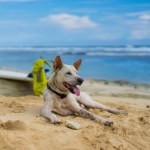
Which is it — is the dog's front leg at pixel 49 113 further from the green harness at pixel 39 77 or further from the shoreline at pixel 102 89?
the shoreline at pixel 102 89

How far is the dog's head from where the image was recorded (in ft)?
21.1

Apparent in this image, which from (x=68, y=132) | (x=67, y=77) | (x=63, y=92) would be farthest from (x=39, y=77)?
(x=68, y=132)

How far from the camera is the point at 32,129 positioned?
18.0 ft

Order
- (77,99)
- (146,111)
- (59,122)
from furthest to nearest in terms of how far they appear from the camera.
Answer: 1. (146,111)
2. (77,99)
3. (59,122)

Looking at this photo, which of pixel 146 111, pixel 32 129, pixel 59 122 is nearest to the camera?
pixel 32 129

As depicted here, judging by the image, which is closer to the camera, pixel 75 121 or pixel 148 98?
pixel 75 121

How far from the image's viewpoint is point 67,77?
6.52 meters

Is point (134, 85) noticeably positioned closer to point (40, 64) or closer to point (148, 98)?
point (148, 98)

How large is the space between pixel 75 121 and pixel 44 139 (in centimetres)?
117

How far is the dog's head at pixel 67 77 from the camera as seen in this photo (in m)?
6.45

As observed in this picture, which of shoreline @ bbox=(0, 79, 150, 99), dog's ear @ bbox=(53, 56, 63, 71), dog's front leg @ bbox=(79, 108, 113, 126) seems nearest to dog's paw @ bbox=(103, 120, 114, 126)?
dog's front leg @ bbox=(79, 108, 113, 126)

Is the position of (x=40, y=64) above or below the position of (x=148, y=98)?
above

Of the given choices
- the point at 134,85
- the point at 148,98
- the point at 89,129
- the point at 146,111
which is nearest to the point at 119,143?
the point at 89,129

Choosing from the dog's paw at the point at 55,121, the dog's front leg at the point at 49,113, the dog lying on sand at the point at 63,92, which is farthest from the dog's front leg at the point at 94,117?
the dog's paw at the point at 55,121
